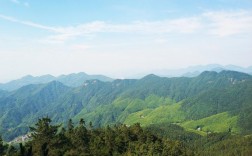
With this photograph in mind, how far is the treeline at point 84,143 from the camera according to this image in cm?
8094

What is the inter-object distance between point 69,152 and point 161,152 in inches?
1920

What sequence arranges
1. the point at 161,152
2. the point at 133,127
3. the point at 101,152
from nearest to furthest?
the point at 101,152
the point at 161,152
the point at 133,127

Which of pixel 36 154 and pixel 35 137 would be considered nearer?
pixel 36 154

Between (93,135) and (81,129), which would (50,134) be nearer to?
(81,129)

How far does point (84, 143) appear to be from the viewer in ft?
345

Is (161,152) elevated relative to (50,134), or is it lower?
lower

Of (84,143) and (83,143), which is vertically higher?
(83,143)

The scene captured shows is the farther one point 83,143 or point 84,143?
point 84,143

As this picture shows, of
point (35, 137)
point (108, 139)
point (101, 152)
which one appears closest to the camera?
point (35, 137)

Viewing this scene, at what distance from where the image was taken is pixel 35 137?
8306 cm

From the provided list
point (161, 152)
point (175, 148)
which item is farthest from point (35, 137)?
point (175, 148)

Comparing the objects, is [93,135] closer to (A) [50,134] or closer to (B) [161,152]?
(B) [161,152]

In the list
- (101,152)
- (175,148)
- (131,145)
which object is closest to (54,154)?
(101,152)

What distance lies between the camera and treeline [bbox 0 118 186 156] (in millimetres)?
80938
